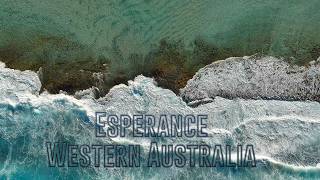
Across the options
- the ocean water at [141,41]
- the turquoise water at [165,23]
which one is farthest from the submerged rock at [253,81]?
the turquoise water at [165,23]

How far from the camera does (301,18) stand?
7.74 m

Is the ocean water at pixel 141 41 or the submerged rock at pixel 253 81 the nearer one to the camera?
the ocean water at pixel 141 41

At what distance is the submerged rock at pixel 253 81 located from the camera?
767 cm

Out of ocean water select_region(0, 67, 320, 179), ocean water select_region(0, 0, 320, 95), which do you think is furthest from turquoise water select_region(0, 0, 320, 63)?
ocean water select_region(0, 67, 320, 179)

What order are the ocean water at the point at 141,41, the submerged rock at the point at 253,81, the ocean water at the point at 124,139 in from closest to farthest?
the ocean water at the point at 124,139, the ocean water at the point at 141,41, the submerged rock at the point at 253,81

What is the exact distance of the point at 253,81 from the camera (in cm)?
768

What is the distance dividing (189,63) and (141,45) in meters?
0.82

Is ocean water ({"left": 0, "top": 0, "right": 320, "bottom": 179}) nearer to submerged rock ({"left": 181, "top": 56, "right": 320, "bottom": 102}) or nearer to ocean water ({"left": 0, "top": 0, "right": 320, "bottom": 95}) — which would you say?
ocean water ({"left": 0, "top": 0, "right": 320, "bottom": 95})

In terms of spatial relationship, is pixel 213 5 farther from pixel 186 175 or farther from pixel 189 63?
pixel 186 175

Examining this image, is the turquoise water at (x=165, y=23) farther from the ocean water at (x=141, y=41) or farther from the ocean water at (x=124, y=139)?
the ocean water at (x=124, y=139)

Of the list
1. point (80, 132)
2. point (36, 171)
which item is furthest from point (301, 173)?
point (36, 171)

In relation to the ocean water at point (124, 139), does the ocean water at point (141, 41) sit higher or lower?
higher

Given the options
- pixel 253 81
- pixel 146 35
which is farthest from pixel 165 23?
pixel 253 81

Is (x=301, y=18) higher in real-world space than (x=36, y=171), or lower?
higher
